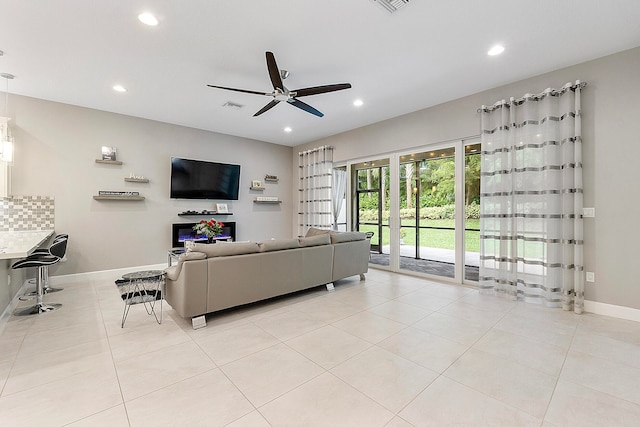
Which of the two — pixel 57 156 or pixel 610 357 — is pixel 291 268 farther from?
pixel 57 156

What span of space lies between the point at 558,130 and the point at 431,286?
264 centimetres

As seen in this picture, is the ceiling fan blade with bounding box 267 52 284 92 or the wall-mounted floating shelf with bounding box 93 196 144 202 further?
the wall-mounted floating shelf with bounding box 93 196 144 202

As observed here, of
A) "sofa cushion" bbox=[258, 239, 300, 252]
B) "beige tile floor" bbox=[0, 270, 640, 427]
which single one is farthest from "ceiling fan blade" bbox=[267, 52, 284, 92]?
"beige tile floor" bbox=[0, 270, 640, 427]

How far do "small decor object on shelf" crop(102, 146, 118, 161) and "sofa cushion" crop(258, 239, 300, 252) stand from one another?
3550 millimetres

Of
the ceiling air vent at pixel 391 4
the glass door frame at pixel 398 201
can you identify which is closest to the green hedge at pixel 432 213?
the glass door frame at pixel 398 201

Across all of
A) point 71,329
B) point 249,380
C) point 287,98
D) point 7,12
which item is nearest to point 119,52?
point 7,12

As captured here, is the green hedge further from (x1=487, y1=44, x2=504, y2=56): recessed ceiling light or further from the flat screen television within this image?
the flat screen television

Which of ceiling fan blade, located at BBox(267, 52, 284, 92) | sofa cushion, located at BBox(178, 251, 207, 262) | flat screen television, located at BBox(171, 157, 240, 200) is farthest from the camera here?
flat screen television, located at BBox(171, 157, 240, 200)

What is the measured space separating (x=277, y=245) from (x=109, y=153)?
3725 mm

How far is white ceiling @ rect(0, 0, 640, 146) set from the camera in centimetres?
247

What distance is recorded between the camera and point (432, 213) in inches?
221

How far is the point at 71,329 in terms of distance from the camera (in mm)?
2852

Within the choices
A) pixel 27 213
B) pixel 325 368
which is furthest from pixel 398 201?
pixel 27 213

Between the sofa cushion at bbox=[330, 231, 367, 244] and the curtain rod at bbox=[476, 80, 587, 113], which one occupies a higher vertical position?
the curtain rod at bbox=[476, 80, 587, 113]
